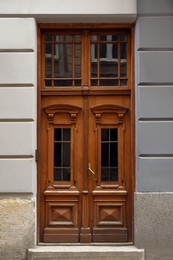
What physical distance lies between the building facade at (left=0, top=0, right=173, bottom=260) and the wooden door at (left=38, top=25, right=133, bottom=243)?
18mm

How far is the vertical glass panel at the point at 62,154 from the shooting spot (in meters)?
8.68

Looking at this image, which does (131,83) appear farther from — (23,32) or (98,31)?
(23,32)

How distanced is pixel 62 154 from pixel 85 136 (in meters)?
0.52

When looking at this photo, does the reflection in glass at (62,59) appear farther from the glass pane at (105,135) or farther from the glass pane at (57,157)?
the glass pane at (57,157)

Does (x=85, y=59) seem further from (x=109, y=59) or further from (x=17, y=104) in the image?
(x=17, y=104)

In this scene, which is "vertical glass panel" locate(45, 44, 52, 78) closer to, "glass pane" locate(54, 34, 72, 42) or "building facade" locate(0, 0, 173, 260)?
"building facade" locate(0, 0, 173, 260)

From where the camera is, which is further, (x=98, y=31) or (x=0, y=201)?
(x=98, y=31)

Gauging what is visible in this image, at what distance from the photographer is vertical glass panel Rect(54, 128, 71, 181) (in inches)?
342

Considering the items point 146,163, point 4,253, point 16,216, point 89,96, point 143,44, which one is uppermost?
point 143,44

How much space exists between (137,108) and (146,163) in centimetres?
95

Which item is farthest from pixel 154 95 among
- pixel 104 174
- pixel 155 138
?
pixel 104 174

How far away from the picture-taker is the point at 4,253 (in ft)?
26.9

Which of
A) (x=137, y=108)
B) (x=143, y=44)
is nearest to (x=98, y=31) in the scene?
(x=143, y=44)

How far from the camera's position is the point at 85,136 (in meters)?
8.66
